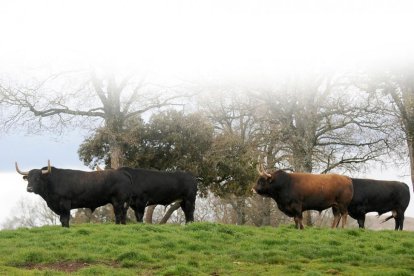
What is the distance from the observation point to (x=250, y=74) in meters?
38.9

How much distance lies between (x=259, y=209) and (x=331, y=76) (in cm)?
1459

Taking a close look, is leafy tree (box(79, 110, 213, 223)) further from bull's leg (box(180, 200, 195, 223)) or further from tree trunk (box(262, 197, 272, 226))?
tree trunk (box(262, 197, 272, 226))

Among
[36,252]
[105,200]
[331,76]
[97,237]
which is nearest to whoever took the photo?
[36,252]

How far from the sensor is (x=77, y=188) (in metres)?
23.3

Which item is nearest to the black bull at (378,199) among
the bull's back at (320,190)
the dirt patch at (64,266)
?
the bull's back at (320,190)

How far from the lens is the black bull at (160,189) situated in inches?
1022

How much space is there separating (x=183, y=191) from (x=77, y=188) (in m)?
5.13

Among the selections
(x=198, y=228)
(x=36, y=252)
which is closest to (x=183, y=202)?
(x=198, y=228)

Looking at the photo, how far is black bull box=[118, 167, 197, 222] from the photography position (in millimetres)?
25953

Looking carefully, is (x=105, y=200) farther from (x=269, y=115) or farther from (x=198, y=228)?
(x=269, y=115)

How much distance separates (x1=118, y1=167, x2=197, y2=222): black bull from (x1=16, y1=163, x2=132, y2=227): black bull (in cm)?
137

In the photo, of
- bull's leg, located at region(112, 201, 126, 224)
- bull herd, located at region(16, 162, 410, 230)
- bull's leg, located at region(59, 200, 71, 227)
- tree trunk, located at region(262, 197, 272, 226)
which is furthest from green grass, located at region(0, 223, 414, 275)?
tree trunk, located at region(262, 197, 272, 226)

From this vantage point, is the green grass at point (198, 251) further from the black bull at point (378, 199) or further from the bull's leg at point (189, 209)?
the black bull at point (378, 199)

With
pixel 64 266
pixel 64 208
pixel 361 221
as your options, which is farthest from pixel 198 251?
pixel 361 221
